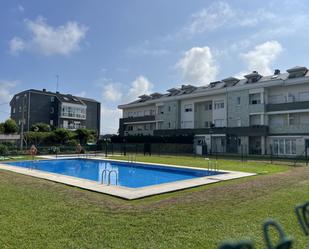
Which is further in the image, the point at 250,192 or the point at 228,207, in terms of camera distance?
the point at 250,192

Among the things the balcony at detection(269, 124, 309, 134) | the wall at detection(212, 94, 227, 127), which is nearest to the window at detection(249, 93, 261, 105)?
the balcony at detection(269, 124, 309, 134)

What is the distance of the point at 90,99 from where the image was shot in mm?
70062

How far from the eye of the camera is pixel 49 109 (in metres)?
59.6

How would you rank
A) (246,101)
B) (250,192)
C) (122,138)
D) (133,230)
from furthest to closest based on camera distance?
(122,138), (246,101), (250,192), (133,230)

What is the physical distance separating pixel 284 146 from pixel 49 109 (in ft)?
153

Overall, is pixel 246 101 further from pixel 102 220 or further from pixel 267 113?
pixel 102 220

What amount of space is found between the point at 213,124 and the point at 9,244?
126 feet

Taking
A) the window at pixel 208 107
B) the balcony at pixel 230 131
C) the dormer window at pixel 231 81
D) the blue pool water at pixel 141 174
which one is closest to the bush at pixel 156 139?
the balcony at pixel 230 131

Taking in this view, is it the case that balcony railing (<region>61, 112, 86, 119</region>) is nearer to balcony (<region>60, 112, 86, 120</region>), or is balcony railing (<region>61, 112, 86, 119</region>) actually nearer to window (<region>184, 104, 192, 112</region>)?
balcony (<region>60, 112, 86, 120</region>)

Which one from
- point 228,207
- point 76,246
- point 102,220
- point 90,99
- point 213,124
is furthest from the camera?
point 90,99

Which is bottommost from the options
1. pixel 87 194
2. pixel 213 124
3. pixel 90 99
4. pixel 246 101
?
pixel 87 194

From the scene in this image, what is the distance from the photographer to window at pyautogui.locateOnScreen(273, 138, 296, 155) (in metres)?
32.8

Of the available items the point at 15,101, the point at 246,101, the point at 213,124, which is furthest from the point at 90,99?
the point at 246,101

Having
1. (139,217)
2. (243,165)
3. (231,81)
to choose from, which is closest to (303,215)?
(139,217)
